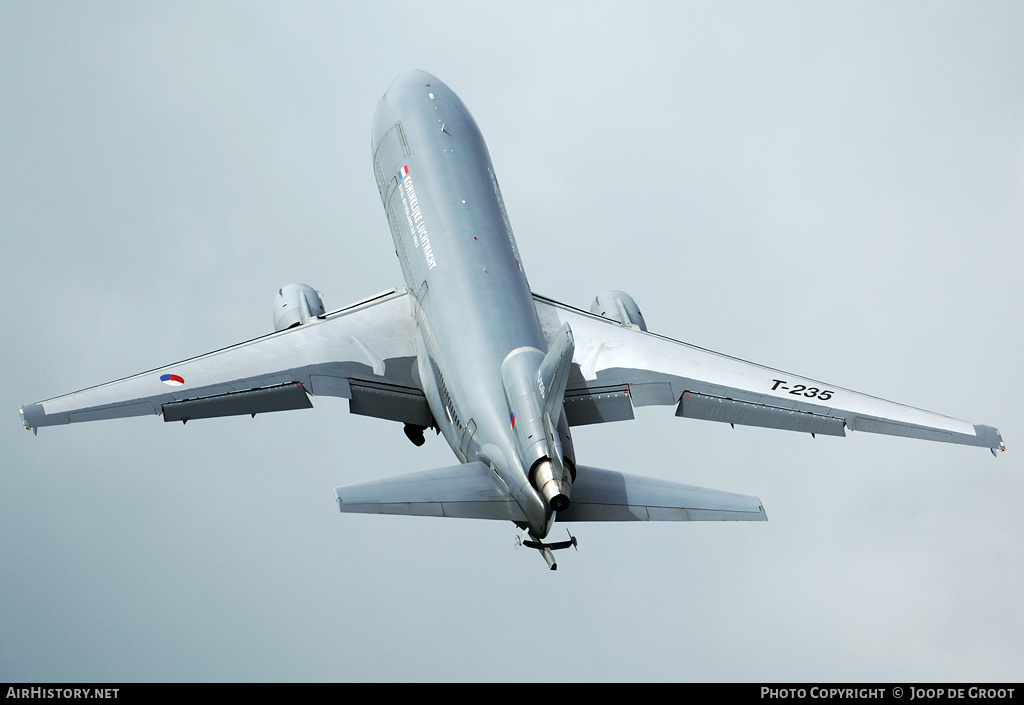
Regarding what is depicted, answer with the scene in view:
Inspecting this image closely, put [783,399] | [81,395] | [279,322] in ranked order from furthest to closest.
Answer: [279,322] < [783,399] < [81,395]

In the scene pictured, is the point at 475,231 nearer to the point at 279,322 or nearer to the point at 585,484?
the point at 279,322

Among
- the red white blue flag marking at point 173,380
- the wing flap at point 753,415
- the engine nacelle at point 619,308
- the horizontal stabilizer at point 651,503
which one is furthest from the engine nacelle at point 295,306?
the horizontal stabilizer at point 651,503

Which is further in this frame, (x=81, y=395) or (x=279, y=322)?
(x=279, y=322)

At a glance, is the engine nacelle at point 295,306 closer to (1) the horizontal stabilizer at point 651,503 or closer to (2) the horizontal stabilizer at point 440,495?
(2) the horizontal stabilizer at point 440,495

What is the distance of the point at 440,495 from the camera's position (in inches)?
1025

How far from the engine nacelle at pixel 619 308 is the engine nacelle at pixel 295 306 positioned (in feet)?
23.1

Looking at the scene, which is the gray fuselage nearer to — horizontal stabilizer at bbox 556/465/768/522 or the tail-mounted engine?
the tail-mounted engine

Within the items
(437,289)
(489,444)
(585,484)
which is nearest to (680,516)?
(585,484)

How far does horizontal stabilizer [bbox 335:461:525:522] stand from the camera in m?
25.0

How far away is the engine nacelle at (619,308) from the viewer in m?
35.2

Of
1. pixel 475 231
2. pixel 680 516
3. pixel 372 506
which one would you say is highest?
pixel 475 231

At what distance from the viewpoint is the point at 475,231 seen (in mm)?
32906

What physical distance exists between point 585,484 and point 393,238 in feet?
37.1

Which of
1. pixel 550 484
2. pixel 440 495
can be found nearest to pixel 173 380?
pixel 440 495
